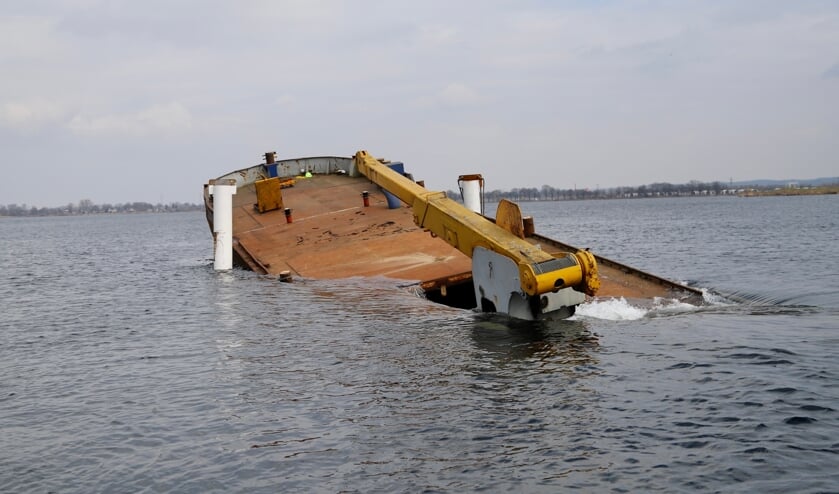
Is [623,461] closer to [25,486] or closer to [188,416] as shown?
[188,416]

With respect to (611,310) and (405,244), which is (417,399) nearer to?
(611,310)

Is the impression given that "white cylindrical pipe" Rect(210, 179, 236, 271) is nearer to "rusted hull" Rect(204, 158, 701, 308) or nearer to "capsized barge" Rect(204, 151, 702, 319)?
"capsized barge" Rect(204, 151, 702, 319)

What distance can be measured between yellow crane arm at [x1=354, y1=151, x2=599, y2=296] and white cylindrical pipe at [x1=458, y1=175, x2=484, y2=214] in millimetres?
3710

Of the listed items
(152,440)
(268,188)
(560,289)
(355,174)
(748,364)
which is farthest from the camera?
(355,174)

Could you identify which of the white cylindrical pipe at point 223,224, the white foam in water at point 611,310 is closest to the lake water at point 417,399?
the white foam in water at point 611,310

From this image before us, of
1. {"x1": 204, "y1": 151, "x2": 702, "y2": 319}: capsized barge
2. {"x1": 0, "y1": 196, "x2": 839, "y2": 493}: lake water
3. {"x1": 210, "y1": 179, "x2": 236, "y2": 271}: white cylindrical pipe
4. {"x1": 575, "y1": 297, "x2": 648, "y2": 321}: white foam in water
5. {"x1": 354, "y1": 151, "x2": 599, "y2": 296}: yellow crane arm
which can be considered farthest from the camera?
{"x1": 210, "y1": 179, "x2": 236, "y2": 271}: white cylindrical pipe

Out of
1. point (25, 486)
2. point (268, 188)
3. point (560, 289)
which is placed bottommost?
point (25, 486)

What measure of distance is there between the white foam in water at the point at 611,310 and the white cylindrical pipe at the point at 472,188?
7243 mm

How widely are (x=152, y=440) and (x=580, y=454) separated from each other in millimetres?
4300

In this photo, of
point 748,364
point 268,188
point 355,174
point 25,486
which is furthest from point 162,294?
point 748,364

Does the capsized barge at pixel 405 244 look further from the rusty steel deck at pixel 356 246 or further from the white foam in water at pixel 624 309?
the white foam in water at pixel 624 309

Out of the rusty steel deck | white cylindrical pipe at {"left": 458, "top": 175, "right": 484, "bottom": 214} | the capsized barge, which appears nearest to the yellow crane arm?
the capsized barge

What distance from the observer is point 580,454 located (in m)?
6.48

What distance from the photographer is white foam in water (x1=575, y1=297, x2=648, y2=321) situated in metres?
12.9
